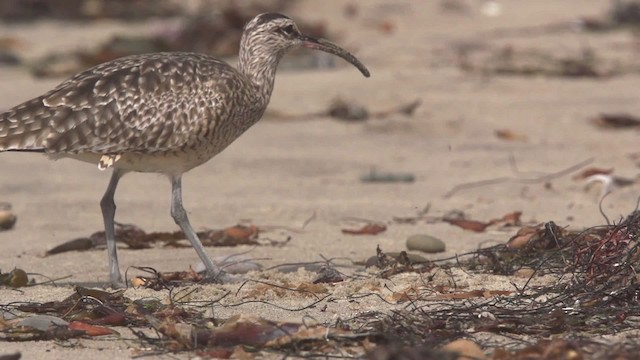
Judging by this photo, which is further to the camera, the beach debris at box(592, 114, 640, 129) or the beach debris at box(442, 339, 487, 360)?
the beach debris at box(592, 114, 640, 129)

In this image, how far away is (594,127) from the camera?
39.9ft

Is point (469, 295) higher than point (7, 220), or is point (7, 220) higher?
point (7, 220)

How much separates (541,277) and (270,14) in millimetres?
2525

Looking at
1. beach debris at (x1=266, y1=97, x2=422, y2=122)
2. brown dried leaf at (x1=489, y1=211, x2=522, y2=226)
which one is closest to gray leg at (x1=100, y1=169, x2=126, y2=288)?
brown dried leaf at (x1=489, y1=211, x2=522, y2=226)

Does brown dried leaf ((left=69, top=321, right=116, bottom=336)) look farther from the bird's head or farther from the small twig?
the small twig

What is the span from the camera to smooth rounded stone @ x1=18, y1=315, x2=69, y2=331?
5.72 meters

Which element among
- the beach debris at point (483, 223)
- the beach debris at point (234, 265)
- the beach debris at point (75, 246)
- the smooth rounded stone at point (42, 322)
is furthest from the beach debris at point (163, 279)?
the beach debris at point (483, 223)

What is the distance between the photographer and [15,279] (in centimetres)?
701

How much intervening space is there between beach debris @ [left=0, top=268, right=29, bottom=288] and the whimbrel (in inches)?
18.1

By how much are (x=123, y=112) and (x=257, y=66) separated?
118 centimetres

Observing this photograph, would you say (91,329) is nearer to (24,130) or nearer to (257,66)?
(24,130)

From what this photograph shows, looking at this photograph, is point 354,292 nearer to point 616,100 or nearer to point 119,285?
point 119,285

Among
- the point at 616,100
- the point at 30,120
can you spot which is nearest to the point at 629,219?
the point at 30,120

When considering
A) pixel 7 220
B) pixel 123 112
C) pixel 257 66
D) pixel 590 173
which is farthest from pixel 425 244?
pixel 7 220
